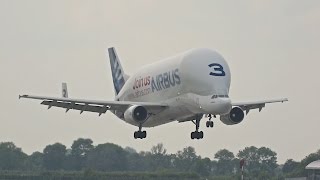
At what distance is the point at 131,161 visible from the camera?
16812 centimetres

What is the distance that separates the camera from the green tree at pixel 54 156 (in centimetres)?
16250

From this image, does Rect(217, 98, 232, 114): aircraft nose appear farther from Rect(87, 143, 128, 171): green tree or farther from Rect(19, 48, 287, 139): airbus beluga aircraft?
Rect(87, 143, 128, 171): green tree

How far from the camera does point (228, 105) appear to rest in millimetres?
97625

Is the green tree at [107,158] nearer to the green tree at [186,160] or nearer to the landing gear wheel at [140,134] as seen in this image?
the green tree at [186,160]

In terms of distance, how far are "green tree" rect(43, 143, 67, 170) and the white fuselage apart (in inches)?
2262

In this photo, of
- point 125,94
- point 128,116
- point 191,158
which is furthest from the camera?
point 191,158

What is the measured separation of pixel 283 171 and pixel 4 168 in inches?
1636

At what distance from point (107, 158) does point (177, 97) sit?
5926 cm

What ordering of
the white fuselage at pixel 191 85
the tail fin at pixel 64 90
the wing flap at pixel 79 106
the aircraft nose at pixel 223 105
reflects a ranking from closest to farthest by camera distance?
the aircraft nose at pixel 223 105
the white fuselage at pixel 191 85
the wing flap at pixel 79 106
the tail fin at pixel 64 90

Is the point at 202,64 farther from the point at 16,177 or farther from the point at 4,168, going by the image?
the point at 4,168

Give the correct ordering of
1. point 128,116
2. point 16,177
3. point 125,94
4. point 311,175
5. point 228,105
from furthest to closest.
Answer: point 311,175 < point 16,177 < point 125,94 < point 128,116 < point 228,105

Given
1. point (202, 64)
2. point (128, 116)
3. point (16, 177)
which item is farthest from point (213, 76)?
point (16, 177)

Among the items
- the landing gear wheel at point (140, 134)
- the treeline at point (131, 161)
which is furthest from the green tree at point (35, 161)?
the landing gear wheel at point (140, 134)

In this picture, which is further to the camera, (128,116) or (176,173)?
(176,173)
